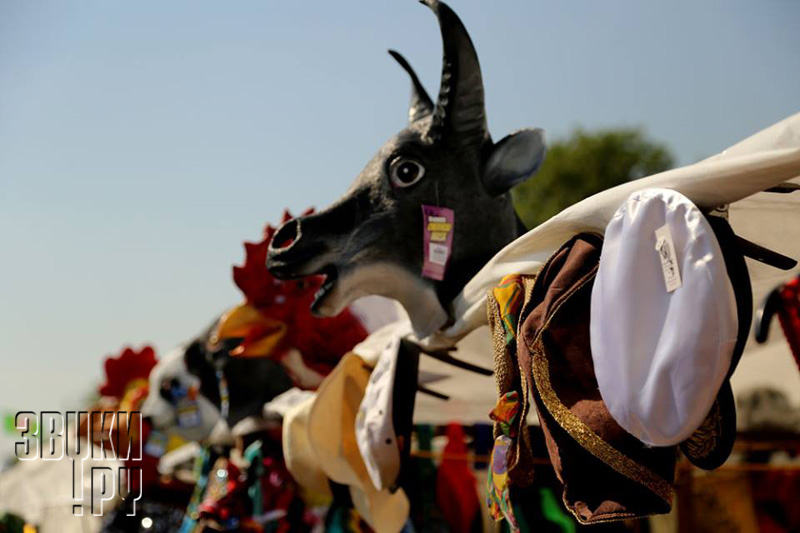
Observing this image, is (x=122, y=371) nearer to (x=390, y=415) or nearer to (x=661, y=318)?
(x=390, y=415)

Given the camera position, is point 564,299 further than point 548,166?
No

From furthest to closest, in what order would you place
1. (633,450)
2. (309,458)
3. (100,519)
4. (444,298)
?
1. (100,519)
2. (309,458)
3. (444,298)
4. (633,450)

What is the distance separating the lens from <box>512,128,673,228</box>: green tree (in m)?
15.2

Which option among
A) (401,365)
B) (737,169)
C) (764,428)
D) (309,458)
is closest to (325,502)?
(309,458)

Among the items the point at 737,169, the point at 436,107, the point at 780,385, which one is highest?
the point at 436,107

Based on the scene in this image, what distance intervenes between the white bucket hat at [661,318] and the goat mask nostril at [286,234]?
1320 millimetres

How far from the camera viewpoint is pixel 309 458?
337 centimetres

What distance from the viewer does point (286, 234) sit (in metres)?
2.75

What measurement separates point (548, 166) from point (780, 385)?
1239 centimetres

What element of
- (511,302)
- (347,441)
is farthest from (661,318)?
(347,441)

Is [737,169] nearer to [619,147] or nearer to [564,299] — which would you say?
[564,299]

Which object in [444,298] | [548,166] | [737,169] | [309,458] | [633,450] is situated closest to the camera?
[737,169]

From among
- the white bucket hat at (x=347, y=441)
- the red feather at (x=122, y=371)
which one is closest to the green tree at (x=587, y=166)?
the red feather at (x=122, y=371)

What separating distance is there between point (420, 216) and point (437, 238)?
0.08 metres
